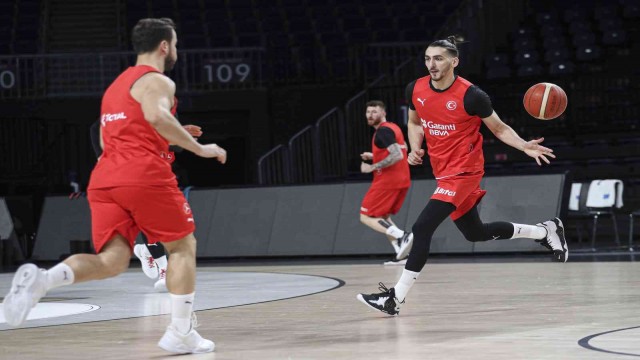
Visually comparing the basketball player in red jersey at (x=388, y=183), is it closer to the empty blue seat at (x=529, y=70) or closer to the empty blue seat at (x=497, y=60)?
the empty blue seat at (x=529, y=70)

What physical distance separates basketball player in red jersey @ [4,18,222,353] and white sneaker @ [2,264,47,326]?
18 cm

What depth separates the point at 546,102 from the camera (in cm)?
854

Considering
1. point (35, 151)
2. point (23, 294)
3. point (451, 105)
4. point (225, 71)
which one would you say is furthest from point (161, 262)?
point (225, 71)

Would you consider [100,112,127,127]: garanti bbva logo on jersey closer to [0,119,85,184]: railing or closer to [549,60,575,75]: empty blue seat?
[0,119,85,184]: railing

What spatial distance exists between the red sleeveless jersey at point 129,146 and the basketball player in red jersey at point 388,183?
333 inches

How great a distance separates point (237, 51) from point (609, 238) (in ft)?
30.3

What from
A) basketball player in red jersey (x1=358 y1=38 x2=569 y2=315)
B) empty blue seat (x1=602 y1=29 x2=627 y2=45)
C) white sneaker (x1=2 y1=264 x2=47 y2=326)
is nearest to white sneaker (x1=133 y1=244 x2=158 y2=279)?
basketball player in red jersey (x1=358 y1=38 x2=569 y2=315)

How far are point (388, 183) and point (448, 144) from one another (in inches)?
257

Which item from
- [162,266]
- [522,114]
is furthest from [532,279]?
[522,114]

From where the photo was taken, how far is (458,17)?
24094 mm

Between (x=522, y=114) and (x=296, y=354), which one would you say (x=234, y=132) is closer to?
(x=522, y=114)

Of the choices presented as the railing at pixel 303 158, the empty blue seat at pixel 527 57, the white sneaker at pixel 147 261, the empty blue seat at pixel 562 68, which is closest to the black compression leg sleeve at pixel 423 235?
the white sneaker at pixel 147 261

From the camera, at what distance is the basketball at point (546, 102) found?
8.52 m

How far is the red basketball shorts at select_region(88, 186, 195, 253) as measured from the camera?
19.6 feet
